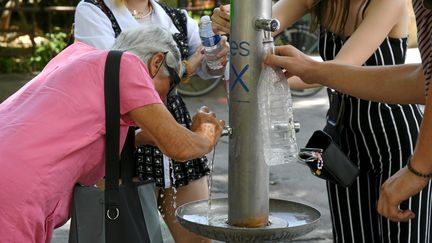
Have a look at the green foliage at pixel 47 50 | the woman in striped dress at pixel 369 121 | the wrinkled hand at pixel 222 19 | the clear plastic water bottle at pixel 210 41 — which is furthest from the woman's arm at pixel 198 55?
the green foliage at pixel 47 50

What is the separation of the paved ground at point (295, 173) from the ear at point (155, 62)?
70 cm

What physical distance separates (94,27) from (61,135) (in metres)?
1.11

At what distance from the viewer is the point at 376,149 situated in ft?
11.5

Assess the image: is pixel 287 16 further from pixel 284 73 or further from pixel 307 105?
pixel 307 105

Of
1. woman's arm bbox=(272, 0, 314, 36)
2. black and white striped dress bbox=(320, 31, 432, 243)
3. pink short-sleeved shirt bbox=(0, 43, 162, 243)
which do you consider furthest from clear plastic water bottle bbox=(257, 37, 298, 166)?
woman's arm bbox=(272, 0, 314, 36)

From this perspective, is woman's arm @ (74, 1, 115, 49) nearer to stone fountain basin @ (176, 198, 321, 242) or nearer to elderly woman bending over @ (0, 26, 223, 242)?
elderly woman bending over @ (0, 26, 223, 242)

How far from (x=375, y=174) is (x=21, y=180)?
1.42 meters

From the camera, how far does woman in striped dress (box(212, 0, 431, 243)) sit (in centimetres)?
338

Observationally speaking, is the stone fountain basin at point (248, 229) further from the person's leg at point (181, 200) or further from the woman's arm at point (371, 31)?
the person's leg at point (181, 200)

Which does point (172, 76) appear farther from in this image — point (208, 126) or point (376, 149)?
point (376, 149)

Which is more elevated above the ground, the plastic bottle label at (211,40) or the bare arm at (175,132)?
the plastic bottle label at (211,40)

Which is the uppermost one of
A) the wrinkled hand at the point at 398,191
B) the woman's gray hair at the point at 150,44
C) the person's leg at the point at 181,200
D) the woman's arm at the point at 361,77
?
the woman's gray hair at the point at 150,44

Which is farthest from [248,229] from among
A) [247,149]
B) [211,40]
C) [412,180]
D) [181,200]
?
[181,200]

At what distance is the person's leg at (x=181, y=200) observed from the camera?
13.4 feet
